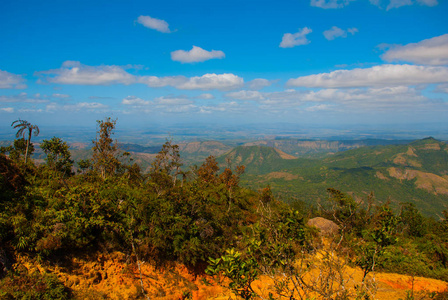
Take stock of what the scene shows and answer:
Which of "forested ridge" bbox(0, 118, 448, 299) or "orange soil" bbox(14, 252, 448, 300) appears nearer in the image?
"forested ridge" bbox(0, 118, 448, 299)

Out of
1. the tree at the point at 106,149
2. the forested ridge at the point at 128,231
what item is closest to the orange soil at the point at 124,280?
the forested ridge at the point at 128,231

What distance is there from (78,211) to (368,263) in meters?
14.4

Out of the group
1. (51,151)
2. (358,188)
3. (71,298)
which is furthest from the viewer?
(358,188)

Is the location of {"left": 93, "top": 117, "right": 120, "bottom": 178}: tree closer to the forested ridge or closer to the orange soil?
the forested ridge

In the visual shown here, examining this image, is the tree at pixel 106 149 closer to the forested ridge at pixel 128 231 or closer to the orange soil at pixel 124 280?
the forested ridge at pixel 128 231

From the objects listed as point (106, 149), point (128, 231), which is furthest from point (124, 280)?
point (106, 149)

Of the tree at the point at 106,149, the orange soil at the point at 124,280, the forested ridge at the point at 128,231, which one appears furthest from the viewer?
the tree at the point at 106,149

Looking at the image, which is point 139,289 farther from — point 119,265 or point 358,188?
point 358,188

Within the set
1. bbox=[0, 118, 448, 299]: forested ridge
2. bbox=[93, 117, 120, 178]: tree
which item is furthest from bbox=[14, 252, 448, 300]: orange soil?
bbox=[93, 117, 120, 178]: tree

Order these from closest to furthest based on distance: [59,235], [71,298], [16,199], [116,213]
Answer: [71,298] < [59,235] < [16,199] < [116,213]

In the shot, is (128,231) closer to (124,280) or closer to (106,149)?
(124,280)

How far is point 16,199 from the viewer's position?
42.4 feet

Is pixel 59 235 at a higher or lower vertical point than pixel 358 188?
higher

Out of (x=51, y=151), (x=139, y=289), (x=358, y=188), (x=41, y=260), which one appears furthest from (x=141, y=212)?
(x=358, y=188)
